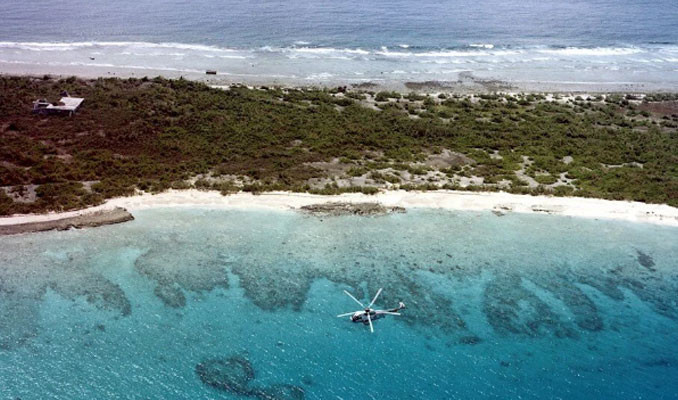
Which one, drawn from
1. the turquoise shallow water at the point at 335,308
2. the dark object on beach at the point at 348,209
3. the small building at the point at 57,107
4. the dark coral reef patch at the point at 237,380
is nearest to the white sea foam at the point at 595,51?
the turquoise shallow water at the point at 335,308

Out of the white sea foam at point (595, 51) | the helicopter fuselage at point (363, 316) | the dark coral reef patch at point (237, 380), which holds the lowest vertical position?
the dark coral reef patch at point (237, 380)

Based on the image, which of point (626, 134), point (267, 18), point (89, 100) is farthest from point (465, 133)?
point (267, 18)

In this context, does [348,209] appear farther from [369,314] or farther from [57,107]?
[57,107]

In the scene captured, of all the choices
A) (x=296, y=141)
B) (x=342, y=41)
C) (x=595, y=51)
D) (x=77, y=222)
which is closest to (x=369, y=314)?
(x=77, y=222)

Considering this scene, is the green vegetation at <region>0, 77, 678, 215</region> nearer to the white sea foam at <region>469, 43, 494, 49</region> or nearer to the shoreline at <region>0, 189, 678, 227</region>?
the shoreline at <region>0, 189, 678, 227</region>

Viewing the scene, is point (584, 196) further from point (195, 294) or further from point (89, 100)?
point (89, 100)

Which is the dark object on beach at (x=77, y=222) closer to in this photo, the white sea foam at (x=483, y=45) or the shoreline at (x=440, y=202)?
the shoreline at (x=440, y=202)

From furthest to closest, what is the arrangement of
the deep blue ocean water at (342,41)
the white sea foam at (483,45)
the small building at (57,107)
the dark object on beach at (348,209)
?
the white sea foam at (483,45) → the deep blue ocean water at (342,41) → the small building at (57,107) → the dark object on beach at (348,209)
